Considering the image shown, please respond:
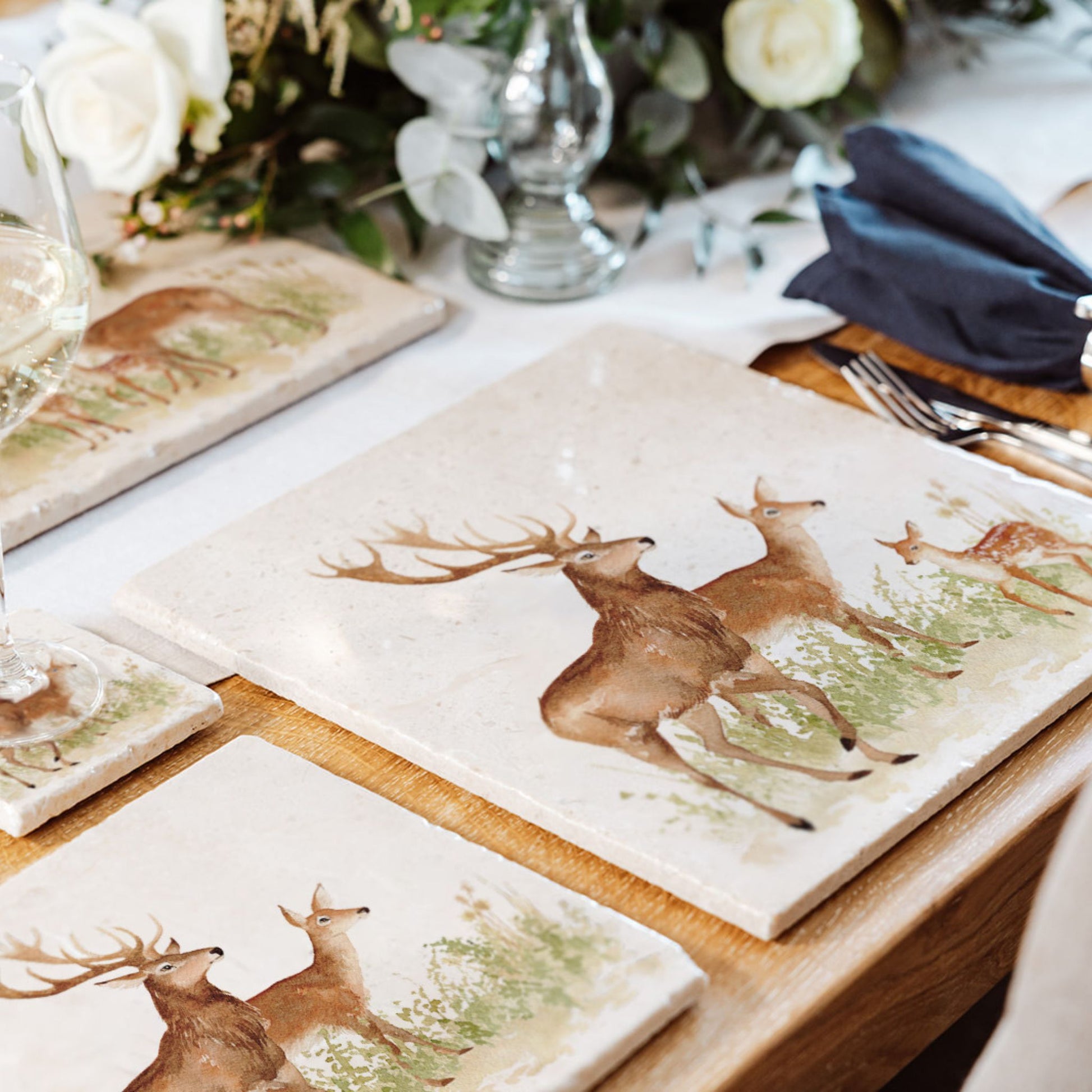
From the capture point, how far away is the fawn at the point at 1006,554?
0.73 meters

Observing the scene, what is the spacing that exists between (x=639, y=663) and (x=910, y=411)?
0.35 meters

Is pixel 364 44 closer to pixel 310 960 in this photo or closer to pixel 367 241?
pixel 367 241

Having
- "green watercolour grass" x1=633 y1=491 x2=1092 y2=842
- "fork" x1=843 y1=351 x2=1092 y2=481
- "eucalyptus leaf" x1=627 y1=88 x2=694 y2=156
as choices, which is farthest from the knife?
"eucalyptus leaf" x1=627 y1=88 x2=694 y2=156

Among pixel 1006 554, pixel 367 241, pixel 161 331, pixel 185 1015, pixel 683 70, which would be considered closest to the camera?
pixel 185 1015

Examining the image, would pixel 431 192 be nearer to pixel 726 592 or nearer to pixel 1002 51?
pixel 726 592

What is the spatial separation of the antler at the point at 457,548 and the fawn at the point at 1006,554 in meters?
0.18

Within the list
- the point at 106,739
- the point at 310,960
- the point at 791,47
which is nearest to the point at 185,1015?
the point at 310,960

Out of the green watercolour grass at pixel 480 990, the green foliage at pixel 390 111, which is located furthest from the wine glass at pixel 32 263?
the green foliage at pixel 390 111

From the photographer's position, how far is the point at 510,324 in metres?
1.07

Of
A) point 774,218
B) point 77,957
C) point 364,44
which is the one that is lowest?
point 77,957

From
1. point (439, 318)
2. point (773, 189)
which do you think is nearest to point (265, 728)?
point (439, 318)

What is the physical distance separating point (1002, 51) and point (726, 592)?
1119 mm

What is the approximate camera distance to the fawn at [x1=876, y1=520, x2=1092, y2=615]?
28.8 inches

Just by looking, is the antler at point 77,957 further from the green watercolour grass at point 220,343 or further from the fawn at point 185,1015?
the green watercolour grass at point 220,343
